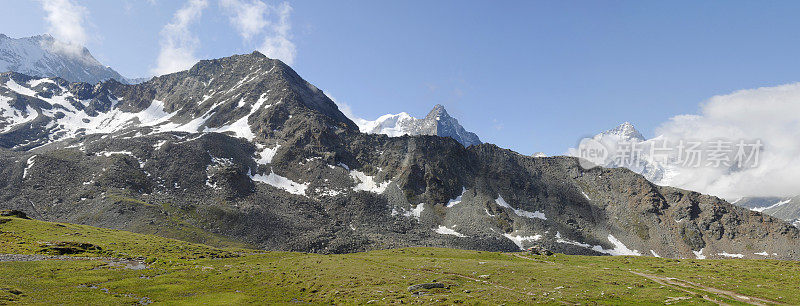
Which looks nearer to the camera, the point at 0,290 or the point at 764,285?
the point at 0,290

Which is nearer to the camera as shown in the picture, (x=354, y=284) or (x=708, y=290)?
(x=708, y=290)

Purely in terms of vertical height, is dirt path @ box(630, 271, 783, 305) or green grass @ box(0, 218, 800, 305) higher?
dirt path @ box(630, 271, 783, 305)

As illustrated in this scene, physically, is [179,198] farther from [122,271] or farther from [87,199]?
[122,271]

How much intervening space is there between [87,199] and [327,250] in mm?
114751

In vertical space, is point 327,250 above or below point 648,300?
below

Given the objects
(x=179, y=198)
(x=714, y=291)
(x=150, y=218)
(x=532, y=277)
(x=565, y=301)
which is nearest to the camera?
(x=565, y=301)

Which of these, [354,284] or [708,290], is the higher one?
[708,290]

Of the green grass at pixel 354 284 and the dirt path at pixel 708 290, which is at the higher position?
the dirt path at pixel 708 290

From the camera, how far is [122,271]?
72.7m

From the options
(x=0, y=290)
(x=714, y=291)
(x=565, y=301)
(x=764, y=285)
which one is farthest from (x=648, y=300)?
(x=0, y=290)

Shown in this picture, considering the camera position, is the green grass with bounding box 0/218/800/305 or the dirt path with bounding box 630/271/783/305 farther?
the green grass with bounding box 0/218/800/305

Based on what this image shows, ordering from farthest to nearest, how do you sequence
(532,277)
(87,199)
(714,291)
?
(87,199) → (532,277) → (714,291)

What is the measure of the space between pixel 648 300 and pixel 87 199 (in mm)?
217554

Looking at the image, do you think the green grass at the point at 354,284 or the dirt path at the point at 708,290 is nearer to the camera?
the dirt path at the point at 708,290
